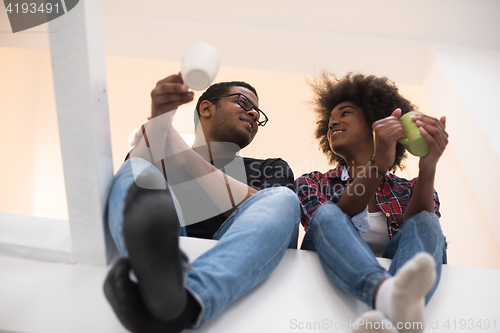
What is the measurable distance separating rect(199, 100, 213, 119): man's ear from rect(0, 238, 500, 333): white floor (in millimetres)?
643

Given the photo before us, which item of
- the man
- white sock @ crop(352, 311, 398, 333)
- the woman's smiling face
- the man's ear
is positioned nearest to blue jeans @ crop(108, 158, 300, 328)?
the man

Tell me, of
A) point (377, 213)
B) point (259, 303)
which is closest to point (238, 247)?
point (259, 303)

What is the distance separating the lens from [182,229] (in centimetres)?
96

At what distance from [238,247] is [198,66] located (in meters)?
0.37

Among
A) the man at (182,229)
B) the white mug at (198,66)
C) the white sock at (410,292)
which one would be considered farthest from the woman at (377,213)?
the white mug at (198,66)

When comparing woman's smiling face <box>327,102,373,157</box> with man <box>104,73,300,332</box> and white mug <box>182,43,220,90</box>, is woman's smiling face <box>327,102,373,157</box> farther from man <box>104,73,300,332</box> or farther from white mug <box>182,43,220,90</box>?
white mug <box>182,43,220,90</box>

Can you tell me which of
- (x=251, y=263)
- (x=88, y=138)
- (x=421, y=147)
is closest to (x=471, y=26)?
(x=421, y=147)

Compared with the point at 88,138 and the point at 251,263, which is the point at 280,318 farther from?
the point at 88,138

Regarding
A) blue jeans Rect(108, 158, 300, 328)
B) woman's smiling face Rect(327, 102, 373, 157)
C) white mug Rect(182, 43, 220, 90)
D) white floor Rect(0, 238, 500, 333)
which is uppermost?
white mug Rect(182, 43, 220, 90)

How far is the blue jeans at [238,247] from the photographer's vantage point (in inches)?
26.4

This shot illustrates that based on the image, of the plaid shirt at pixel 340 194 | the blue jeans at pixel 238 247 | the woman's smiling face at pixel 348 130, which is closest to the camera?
the blue jeans at pixel 238 247

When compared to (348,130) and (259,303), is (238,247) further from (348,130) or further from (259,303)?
(348,130)

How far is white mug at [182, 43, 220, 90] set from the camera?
2.36 ft

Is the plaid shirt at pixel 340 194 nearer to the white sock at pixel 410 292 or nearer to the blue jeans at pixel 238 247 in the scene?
the blue jeans at pixel 238 247
